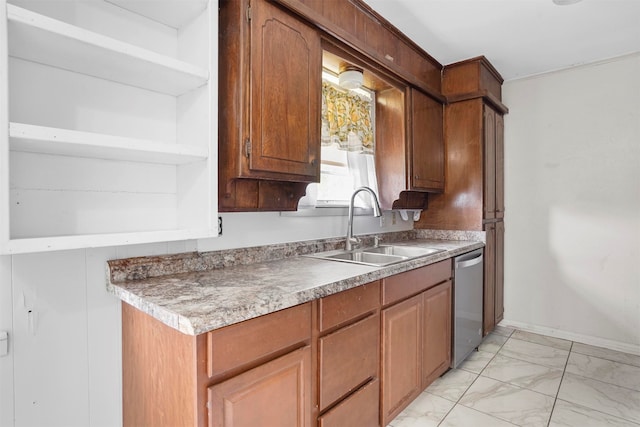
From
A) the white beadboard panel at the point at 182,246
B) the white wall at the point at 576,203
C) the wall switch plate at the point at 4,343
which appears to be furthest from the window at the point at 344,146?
the white wall at the point at 576,203

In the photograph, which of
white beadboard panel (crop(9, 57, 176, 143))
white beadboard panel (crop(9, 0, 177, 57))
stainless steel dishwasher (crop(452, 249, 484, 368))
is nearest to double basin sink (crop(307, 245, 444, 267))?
stainless steel dishwasher (crop(452, 249, 484, 368))

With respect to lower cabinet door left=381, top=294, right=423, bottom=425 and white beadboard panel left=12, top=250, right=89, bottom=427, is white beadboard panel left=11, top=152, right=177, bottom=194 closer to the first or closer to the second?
white beadboard panel left=12, top=250, right=89, bottom=427

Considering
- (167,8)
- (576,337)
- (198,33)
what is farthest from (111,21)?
(576,337)

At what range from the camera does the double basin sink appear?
218 cm

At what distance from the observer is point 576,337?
3.15m

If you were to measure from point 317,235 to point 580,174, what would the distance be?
2504 mm

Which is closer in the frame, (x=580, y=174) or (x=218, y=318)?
(x=218, y=318)

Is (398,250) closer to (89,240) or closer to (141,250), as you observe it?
(141,250)

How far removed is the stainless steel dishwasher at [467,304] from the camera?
2.48 meters

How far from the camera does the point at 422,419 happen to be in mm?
1989

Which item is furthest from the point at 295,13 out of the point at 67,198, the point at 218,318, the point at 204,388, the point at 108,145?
the point at 204,388

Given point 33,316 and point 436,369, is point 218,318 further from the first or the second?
point 436,369

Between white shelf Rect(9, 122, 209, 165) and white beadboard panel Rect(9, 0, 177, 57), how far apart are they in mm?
468

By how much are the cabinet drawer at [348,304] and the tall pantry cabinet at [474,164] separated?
5.69 ft
